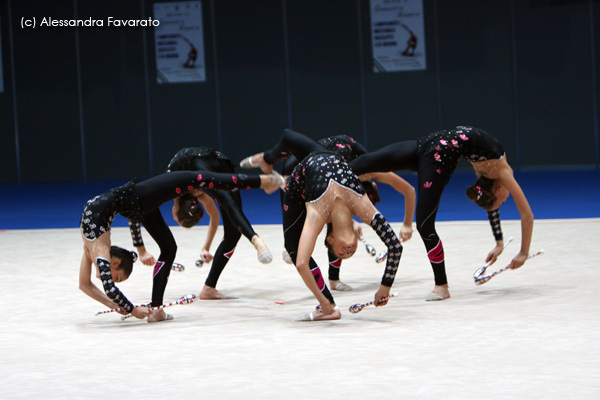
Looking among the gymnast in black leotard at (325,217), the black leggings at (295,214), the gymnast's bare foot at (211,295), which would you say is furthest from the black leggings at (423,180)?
the gymnast's bare foot at (211,295)

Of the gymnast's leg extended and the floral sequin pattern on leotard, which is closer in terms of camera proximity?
the floral sequin pattern on leotard

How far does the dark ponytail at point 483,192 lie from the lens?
5.66 meters

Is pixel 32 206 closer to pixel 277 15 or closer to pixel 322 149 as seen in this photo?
pixel 277 15

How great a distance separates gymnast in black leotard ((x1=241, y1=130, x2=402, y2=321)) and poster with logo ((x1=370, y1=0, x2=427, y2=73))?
33.6 ft

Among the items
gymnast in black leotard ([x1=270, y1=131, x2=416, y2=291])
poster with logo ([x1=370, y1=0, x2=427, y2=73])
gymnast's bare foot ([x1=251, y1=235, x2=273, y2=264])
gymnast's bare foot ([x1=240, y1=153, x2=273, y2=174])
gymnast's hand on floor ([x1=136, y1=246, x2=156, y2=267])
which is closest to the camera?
gymnast's bare foot ([x1=251, y1=235, x2=273, y2=264])

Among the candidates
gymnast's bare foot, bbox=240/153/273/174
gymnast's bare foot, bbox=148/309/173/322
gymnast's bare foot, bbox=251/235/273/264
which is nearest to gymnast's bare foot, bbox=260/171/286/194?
gymnast's bare foot, bbox=251/235/273/264

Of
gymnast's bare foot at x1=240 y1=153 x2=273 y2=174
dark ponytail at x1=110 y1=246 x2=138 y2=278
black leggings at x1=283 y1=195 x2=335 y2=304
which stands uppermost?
gymnast's bare foot at x1=240 y1=153 x2=273 y2=174

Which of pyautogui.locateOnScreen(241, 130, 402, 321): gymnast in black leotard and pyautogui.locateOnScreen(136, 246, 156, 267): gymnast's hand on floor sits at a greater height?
pyautogui.locateOnScreen(241, 130, 402, 321): gymnast in black leotard

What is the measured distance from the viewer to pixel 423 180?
550 cm

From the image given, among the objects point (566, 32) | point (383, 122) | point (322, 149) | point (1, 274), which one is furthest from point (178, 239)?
point (566, 32)

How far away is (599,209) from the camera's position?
965 cm

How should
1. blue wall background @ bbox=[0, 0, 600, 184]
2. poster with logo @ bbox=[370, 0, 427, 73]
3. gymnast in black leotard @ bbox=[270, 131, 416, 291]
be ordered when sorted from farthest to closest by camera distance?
poster with logo @ bbox=[370, 0, 427, 73], blue wall background @ bbox=[0, 0, 600, 184], gymnast in black leotard @ bbox=[270, 131, 416, 291]

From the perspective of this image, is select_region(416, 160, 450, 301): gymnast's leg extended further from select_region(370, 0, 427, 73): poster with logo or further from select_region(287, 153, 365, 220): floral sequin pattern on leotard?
select_region(370, 0, 427, 73): poster with logo

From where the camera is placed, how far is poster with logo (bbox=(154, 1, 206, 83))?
15.8 metres
